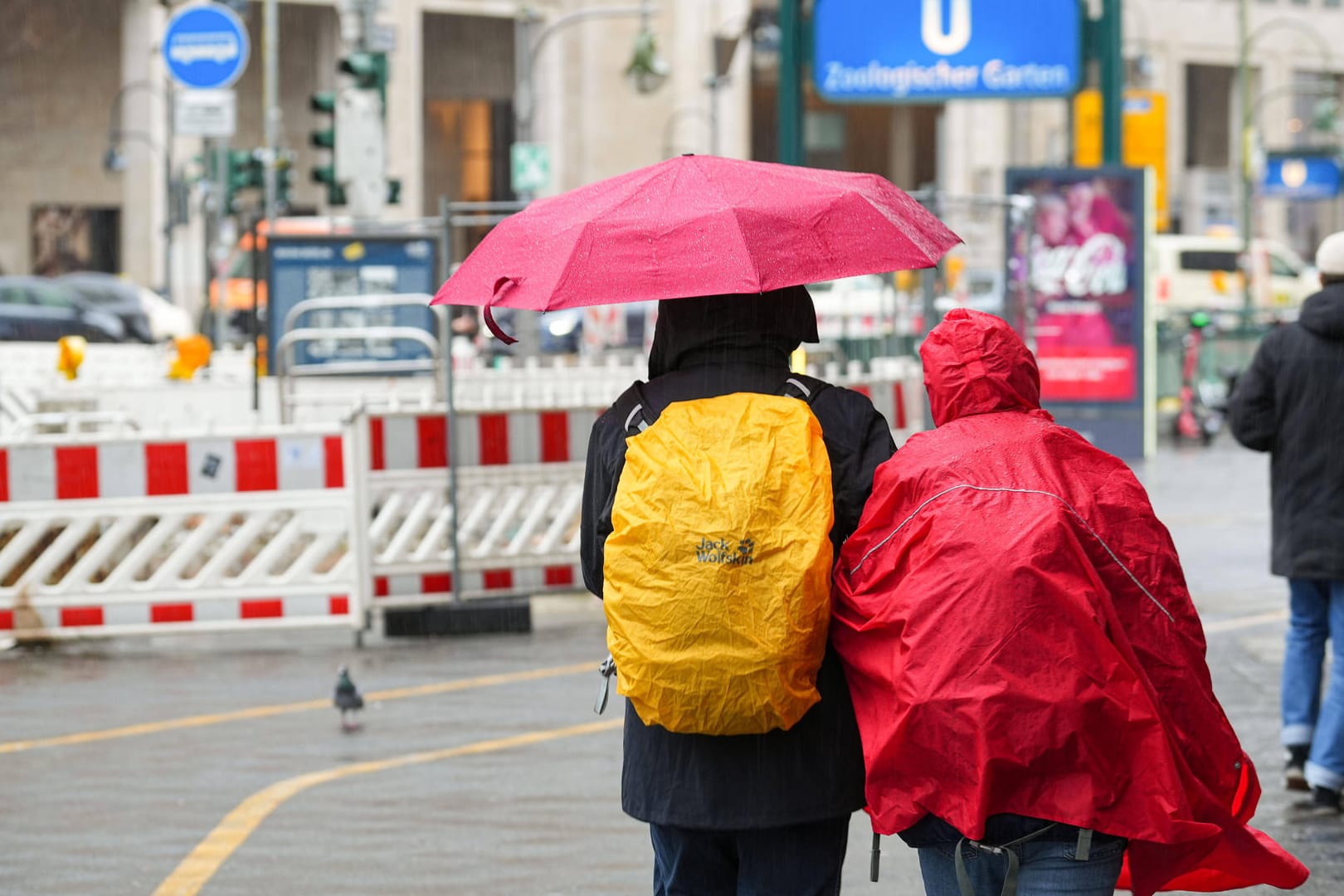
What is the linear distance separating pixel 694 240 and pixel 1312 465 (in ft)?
11.6

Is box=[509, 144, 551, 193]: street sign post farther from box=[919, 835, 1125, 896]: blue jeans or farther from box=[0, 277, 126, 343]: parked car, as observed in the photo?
box=[919, 835, 1125, 896]: blue jeans

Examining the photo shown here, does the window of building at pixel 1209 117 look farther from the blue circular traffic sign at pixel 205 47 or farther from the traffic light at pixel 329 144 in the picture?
the blue circular traffic sign at pixel 205 47

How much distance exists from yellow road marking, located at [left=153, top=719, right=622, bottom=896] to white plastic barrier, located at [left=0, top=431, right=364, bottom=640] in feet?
8.80

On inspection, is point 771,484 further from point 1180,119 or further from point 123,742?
point 1180,119

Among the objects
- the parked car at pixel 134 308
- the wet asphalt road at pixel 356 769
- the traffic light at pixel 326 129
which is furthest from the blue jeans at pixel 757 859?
the parked car at pixel 134 308

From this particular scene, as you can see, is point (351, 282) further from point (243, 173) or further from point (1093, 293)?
point (243, 173)

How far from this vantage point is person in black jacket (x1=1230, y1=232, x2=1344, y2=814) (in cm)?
640

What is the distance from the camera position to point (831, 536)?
348 centimetres

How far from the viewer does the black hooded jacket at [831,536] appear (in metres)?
3.47

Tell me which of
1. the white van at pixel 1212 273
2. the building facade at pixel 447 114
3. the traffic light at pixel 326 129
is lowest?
the white van at pixel 1212 273

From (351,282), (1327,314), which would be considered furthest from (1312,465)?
(351,282)

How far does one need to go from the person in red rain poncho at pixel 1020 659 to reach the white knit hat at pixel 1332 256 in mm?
3209

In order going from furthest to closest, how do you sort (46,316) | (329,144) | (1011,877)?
(46,316) < (329,144) < (1011,877)

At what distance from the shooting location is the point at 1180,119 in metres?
73.2
